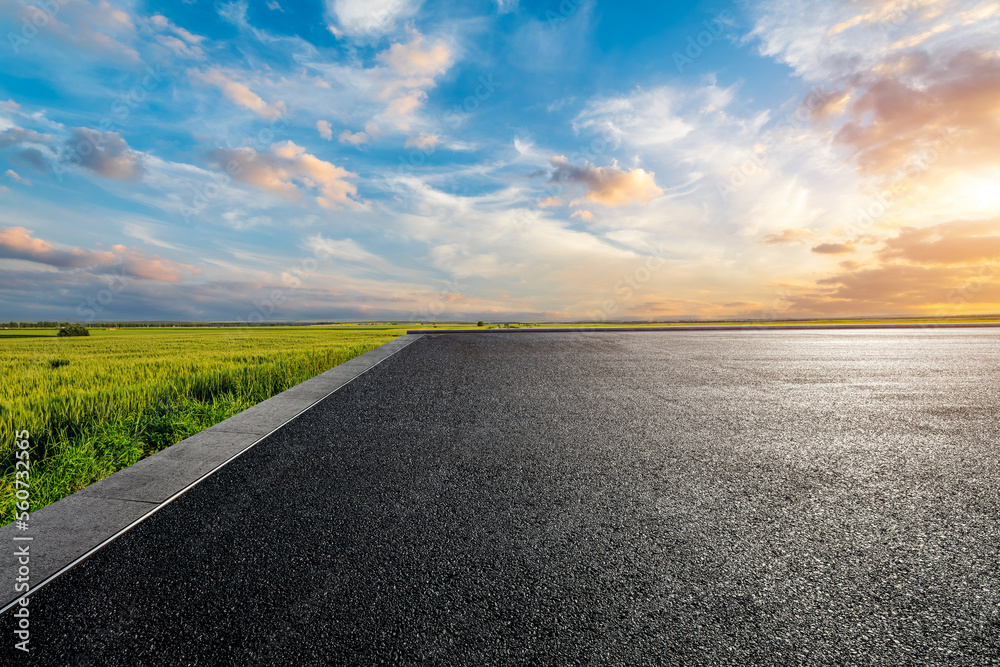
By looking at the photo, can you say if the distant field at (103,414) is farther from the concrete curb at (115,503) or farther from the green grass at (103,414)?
the concrete curb at (115,503)

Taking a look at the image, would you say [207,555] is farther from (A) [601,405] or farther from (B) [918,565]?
(A) [601,405]

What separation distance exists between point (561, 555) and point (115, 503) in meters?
3.16

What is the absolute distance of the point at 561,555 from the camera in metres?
2.49

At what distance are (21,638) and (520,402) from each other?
5436 millimetres

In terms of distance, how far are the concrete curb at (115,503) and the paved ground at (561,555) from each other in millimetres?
143

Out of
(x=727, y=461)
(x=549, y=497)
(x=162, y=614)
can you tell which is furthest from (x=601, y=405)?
(x=162, y=614)

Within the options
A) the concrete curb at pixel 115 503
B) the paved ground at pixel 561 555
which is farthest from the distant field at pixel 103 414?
the paved ground at pixel 561 555

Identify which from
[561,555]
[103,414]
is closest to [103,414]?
[103,414]

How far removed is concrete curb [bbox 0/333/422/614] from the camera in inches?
98.8

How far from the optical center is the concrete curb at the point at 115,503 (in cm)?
251

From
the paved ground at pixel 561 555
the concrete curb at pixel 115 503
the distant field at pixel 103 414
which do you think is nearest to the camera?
the paved ground at pixel 561 555

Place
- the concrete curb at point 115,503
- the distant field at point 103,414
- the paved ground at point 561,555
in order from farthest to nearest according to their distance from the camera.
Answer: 1. the distant field at point 103,414
2. the concrete curb at point 115,503
3. the paved ground at point 561,555

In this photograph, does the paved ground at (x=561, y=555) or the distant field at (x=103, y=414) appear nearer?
the paved ground at (x=561, y=555)

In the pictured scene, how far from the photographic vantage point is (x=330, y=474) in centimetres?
380
